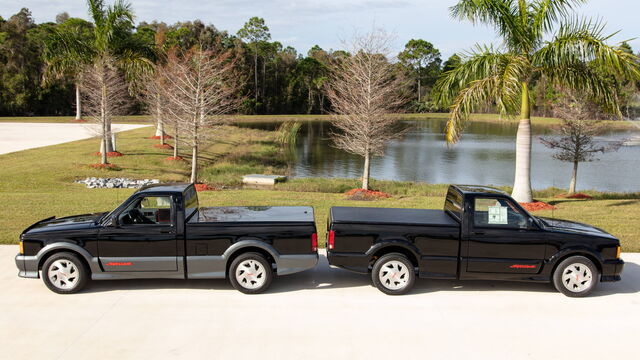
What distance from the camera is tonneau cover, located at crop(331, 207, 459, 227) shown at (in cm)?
820

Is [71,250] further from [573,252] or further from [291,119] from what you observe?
[291,119]

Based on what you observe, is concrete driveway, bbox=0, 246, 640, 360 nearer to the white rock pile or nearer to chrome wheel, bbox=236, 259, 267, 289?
chrome wheel, bbox=236, 259, 267, 289

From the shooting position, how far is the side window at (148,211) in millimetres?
8203

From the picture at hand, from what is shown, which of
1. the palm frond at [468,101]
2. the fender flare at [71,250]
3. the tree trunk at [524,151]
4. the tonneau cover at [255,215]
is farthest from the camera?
the tree trunk at [524,151]

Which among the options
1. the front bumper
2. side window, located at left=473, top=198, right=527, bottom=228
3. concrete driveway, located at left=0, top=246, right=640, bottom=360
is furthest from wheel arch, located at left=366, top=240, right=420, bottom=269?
the front bumper

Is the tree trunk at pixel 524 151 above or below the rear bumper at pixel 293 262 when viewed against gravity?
above

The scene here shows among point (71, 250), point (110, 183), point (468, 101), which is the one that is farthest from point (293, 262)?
point (110, 183)

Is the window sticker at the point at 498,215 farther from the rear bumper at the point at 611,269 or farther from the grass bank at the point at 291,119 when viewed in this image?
the grass bank at the point at 291,119

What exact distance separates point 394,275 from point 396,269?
10 centimetres

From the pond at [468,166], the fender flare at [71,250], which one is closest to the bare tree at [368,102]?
the pond at [468,166]

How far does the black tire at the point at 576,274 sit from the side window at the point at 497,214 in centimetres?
87

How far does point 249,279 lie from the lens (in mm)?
8102

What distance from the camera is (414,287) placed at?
8.57m

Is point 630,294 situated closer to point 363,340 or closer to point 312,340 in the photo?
point 363,340
